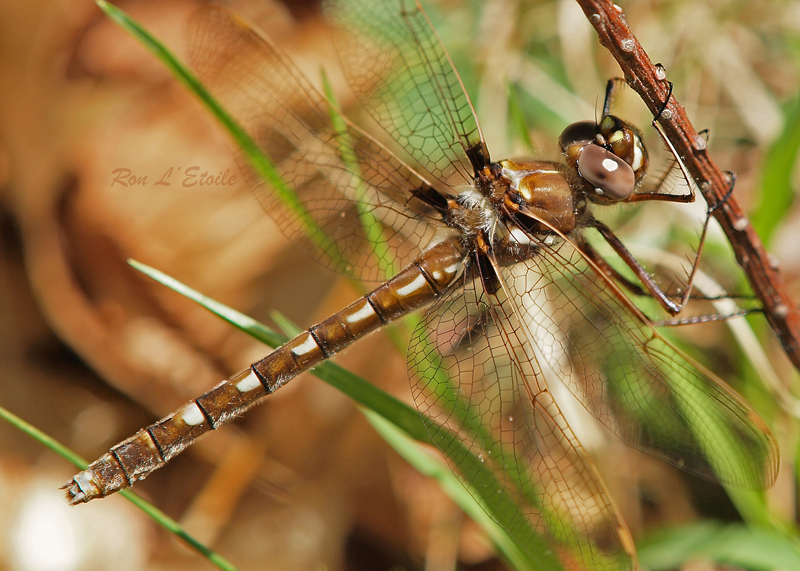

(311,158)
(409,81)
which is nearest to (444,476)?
(311,158)

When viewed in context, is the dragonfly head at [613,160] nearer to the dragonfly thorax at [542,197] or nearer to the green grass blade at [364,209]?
the dragonfly thorax at [542,197]

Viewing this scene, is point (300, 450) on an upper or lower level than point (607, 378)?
upper

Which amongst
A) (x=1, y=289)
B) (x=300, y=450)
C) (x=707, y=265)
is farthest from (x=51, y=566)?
(x=707, y=265)

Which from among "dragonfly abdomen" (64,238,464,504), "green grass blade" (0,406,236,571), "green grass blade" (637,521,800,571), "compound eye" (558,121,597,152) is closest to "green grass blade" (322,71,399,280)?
"dragonfly abdomen" (64,238,464,504)

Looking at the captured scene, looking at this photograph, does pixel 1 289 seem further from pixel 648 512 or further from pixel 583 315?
pixel 648 512

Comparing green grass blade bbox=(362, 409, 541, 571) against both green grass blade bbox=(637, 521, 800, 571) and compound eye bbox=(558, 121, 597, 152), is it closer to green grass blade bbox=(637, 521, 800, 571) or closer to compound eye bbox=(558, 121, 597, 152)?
green grass blade bbox=(637, 521, 800, 571)

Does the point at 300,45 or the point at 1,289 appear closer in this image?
the point at 1,289
